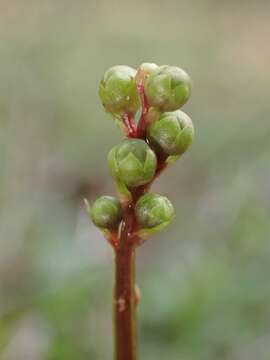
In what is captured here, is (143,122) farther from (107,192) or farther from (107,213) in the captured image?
(107,192)

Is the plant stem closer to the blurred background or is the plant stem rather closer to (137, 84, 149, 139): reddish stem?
(137, 84, 149, 139): reddish stem

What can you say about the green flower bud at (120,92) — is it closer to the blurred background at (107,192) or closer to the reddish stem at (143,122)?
the reddish stem at (143,122)

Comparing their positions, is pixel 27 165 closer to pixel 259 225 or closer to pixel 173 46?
pixel 259 225

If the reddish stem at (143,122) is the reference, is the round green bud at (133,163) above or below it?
below

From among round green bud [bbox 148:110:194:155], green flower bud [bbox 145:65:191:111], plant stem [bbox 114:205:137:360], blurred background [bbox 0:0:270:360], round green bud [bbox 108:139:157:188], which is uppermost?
blurred background [bbox 0:0:270:360]

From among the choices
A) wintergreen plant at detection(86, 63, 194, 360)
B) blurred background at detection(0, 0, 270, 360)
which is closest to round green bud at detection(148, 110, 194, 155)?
wintergreen plant at detection(86, 63, 194, 360)

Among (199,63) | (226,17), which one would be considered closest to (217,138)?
(199,63)

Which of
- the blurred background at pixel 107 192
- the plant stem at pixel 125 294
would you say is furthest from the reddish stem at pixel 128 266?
the blurred background at pixel 107 192
